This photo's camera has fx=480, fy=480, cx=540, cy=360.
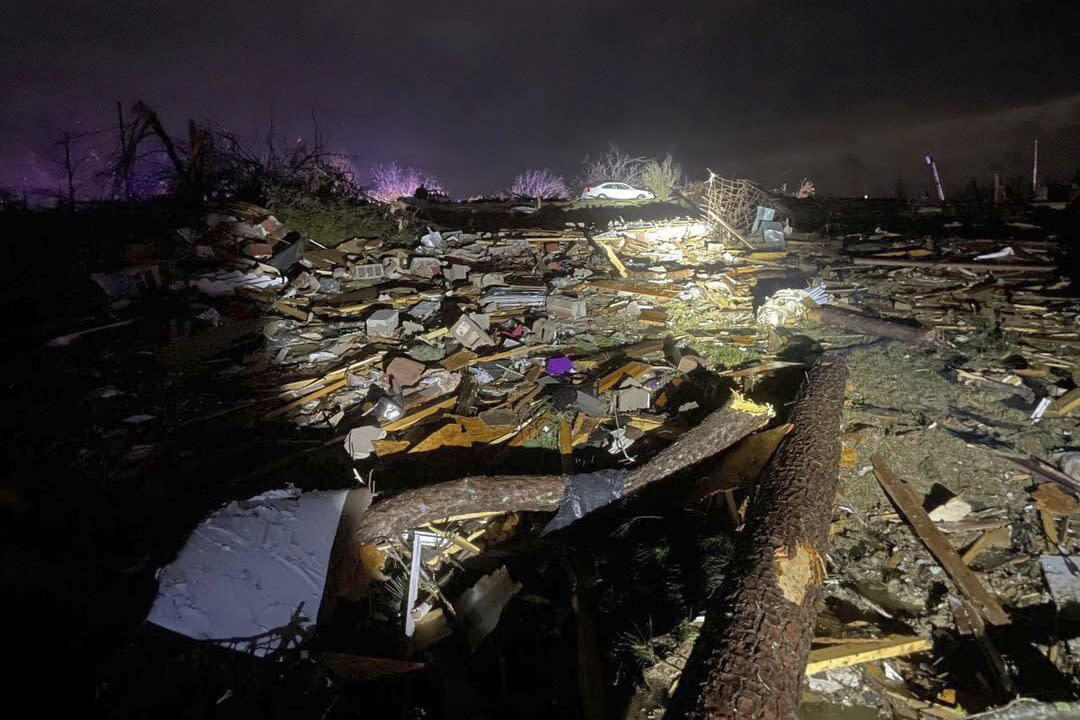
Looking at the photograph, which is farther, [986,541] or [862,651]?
[986,541]

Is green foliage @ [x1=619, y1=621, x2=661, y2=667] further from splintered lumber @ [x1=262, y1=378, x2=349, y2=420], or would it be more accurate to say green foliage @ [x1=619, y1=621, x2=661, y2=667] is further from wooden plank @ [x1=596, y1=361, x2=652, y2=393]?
splintered lumber @ [x1=262, y1=378, x2=349, y2=420]

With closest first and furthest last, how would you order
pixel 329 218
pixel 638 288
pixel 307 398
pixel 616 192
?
1. pixel 307 398
2. pixel 638 288
3. pixel 329 218
4. pixel 616 192

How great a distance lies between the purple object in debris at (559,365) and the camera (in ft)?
17.5

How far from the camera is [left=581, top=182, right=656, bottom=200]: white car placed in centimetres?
1769

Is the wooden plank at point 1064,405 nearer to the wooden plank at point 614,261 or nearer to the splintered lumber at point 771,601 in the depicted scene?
the splintered lumber at point 771,601

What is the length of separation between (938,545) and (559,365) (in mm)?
3472

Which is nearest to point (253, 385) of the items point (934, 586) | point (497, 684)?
point (497, 684)

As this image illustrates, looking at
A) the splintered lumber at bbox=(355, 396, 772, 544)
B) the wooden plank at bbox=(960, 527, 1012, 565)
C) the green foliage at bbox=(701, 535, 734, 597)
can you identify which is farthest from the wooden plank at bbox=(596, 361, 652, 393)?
the wooden plank at bbox=(960, 527, 1012, 565)

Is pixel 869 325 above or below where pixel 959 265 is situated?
below

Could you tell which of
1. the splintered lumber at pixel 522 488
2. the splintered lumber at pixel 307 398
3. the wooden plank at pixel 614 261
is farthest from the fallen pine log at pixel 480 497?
the wooden plank at pixel 614 261

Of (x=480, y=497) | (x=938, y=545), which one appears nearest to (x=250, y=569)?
(x=480, y=497)

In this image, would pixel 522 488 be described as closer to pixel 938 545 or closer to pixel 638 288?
pixel 938 545

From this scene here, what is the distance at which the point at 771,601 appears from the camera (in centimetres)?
233

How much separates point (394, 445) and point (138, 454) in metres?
2.09
